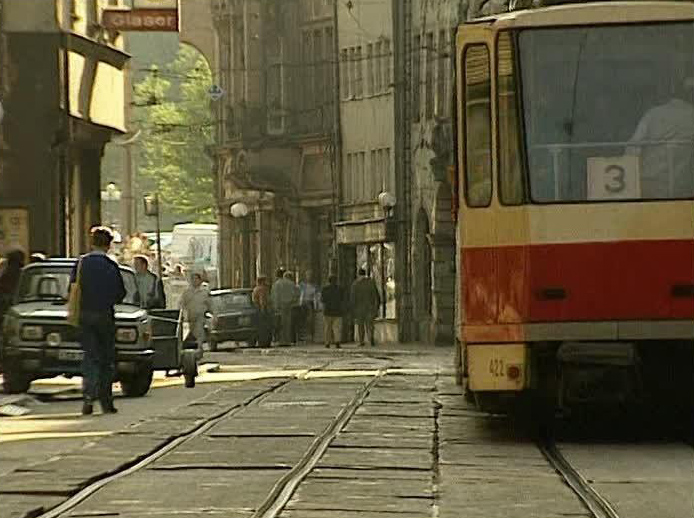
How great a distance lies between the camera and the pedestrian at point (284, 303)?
5762 centimetres

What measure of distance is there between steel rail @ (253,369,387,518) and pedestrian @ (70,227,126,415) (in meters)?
2.32

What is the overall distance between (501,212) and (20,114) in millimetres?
23616

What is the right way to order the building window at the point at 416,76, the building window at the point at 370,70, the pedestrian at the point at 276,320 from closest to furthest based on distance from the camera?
the pedestrian at the point at 276,320, the building window at the point at 416,76, the building window at the point at 370,70

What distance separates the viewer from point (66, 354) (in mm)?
27062

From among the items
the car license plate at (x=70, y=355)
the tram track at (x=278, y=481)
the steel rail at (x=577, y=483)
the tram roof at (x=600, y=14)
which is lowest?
the steel rail at (x=577, y=483)

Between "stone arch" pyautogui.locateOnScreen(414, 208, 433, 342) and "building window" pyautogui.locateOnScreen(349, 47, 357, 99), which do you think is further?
"building window" pyautogui.locateOnScreen(349, 47, 357, 99)

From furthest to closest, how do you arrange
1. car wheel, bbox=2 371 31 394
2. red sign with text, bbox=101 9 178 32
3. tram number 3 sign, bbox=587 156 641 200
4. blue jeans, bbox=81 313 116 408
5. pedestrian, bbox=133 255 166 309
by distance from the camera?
1. red sign with text, bbox=101 9 178 32
2. pedestrian, bbox=133 255 166 309
3. car wheel, bbox=2 371 31 394
4. blue jeans, bbox=81 313 116 408
5. tram number 3 sign, bbox=587 156 641 200

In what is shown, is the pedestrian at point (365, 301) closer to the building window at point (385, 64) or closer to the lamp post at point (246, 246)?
the building window at point (385, 64)

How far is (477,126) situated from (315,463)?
353 centimetres

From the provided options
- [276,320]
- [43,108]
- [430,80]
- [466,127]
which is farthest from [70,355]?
[430,80]

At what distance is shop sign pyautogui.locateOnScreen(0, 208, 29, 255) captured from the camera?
39.8m

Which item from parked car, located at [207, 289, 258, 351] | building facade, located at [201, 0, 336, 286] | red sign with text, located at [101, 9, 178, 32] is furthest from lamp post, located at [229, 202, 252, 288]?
red sign with text, located at [101, 9, 178, 32]

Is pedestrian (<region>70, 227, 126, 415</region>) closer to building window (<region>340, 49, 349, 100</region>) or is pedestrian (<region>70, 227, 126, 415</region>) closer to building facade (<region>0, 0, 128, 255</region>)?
building facade (<region>0, 0, 128, 255</region>)

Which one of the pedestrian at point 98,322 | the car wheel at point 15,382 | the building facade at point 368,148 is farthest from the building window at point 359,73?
the pedestrian at point 98,322
